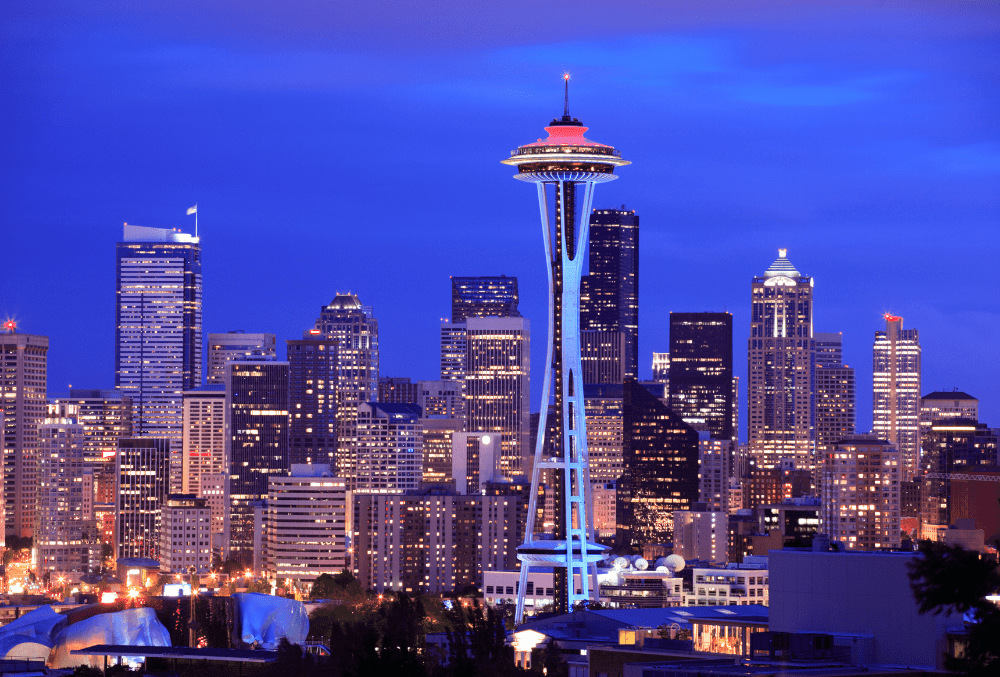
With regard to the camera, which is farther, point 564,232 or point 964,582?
point 564,232

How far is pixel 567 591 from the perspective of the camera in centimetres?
16862

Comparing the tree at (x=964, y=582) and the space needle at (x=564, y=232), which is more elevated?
the space needle at (x=564, y=232)

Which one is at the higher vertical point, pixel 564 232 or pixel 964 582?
pixel 564 232

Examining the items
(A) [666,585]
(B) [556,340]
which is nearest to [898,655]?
(B) [556,340]

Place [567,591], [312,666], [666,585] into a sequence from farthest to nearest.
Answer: [666,585]
[567,591]
[312,666]

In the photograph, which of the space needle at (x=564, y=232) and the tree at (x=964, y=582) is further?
the space needle at (x=564, y=232)

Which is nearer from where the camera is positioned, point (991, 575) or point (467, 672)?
point (991, 575)

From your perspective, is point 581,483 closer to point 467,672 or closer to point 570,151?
point 570,151

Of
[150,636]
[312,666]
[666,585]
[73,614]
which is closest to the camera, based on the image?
[312,666]

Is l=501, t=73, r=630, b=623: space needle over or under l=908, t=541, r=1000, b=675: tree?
over

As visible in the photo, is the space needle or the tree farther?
the space needle

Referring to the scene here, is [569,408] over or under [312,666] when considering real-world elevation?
over

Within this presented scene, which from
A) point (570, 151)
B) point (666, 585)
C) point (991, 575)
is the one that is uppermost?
point (570, 151)

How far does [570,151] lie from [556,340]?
53.2ft
